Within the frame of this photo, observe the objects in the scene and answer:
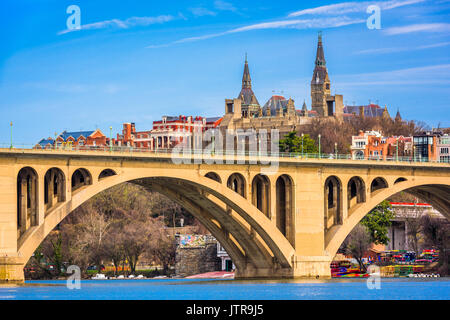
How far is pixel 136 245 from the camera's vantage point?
142375mm

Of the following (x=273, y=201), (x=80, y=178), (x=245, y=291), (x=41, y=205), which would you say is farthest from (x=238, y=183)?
(x=41, y=205)

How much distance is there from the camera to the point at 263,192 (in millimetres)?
103875

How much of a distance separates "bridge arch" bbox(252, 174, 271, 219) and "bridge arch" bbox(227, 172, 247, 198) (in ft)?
4.62

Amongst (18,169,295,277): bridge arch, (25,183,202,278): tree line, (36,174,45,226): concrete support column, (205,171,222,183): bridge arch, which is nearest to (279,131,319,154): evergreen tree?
(25,183,202,278): tree line

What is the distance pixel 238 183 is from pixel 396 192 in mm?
17558

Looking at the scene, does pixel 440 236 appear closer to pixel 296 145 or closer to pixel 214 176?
pixel 296 145

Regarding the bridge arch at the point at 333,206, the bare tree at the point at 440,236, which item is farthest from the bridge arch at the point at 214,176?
the bare tree at the point at 440,236

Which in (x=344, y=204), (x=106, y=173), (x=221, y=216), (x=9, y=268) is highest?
(x=106, y=173)

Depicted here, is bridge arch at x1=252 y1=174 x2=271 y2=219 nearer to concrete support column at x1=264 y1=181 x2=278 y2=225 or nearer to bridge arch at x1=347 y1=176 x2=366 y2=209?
concrete support column at x1=264 y1=181 x2=278 y2=225

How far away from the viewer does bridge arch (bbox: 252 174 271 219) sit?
103562 millimetres

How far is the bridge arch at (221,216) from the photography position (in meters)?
92.1

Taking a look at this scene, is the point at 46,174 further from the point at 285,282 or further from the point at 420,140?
the point at 420,140

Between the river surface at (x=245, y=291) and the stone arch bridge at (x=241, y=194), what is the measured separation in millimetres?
2841

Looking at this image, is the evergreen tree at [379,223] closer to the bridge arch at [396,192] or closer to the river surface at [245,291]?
the bridge arch at [396,192]
